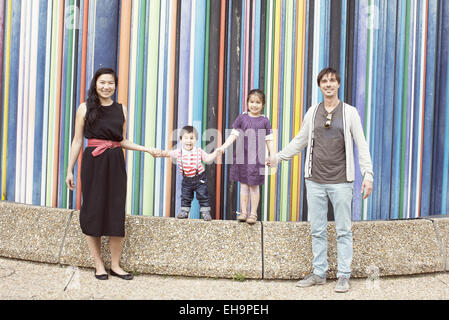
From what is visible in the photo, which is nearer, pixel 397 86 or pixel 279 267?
pixel 279 267

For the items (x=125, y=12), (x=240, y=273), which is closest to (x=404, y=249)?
(x=240, y=273)

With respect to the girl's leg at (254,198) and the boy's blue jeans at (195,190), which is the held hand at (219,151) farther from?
the girl's leg at (254,198)

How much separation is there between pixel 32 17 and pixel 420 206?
472 cm

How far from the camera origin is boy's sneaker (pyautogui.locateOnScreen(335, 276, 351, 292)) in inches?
152

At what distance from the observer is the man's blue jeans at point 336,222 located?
3912 mm

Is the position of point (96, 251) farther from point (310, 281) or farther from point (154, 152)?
point (310, 281)

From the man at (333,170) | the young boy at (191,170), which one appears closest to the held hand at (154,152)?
the young boy at (191,170)

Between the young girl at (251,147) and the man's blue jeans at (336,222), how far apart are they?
24.2 inches

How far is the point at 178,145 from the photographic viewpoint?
4.78 metres

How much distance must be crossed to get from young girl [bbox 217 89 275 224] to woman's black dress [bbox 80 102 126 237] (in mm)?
1000

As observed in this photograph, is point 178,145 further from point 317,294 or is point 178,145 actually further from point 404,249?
point 404,249

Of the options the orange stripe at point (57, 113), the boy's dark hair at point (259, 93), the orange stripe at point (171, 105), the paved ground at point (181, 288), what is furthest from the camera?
the orange stripe at point (57, 113)

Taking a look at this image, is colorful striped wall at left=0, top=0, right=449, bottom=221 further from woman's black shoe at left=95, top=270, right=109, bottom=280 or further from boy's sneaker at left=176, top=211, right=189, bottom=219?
woman's black shoe at left=95, top=270, right=109, bottom=280

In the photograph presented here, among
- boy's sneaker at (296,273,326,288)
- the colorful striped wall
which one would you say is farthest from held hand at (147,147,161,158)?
boy's sneaker at (296,273,326,288)
